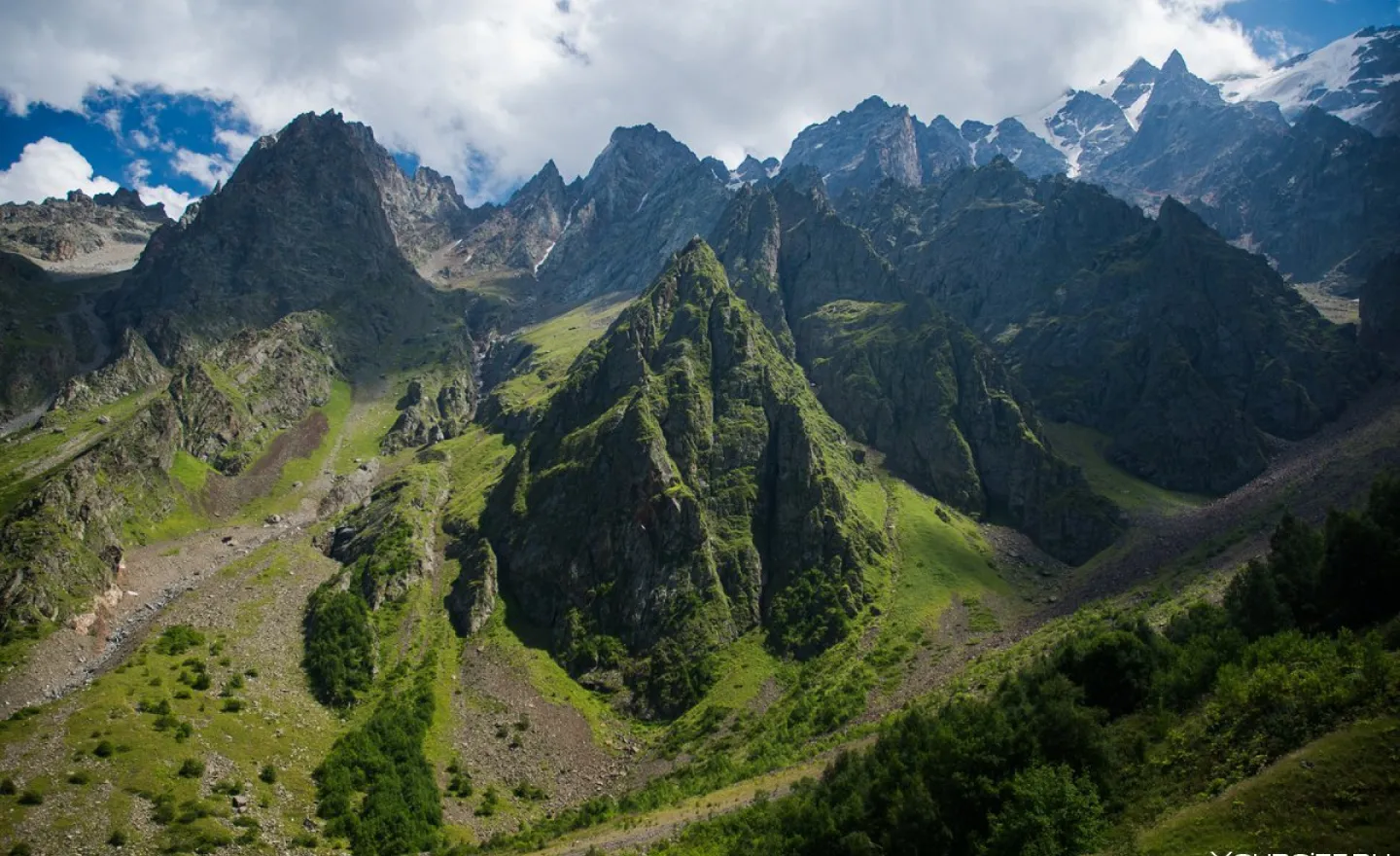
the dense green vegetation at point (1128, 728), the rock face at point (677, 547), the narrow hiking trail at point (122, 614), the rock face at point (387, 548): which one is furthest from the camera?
the rock face at point (387, 548)

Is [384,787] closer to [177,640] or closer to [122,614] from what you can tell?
[177,640]

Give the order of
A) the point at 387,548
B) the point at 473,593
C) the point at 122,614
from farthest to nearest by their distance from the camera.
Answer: the point at 387,548
the point at 473,593
the point at 122,614

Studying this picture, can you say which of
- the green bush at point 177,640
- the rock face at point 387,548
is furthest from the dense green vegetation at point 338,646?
the green bush at point 177,640

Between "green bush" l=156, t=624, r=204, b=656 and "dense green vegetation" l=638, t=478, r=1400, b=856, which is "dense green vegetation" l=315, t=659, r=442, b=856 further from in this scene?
"dense green vegetation" l=638, t=478, r=1400, b=856

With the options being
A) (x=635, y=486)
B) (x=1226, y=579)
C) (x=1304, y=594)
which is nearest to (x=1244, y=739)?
(x=1304, y=594)

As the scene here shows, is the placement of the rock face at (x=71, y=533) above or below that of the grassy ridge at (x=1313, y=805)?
above

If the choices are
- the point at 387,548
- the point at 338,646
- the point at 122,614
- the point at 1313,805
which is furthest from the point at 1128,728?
the point at 122,614

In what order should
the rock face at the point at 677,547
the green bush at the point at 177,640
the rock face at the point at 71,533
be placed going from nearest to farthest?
the green bush at the point at 177,640 < the rock face at the point at 71,533 < the rock face at the point at 677,547

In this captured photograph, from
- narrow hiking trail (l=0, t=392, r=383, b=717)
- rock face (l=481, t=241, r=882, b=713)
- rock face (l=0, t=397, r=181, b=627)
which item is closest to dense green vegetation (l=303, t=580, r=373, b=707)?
narrow hiking trail (l=0, t=392, r=383, b=717)

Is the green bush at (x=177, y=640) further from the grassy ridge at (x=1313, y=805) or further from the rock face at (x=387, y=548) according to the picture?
the grassy ridge at (x=1313, y=805)
